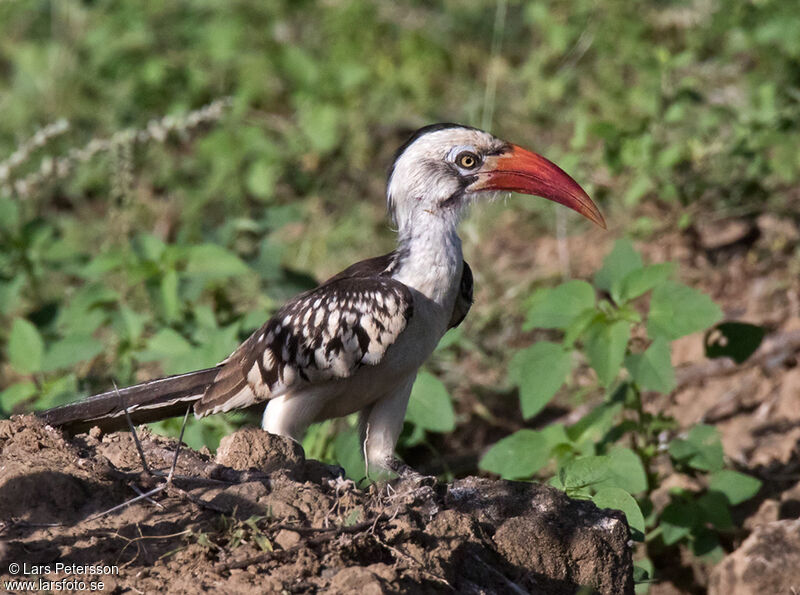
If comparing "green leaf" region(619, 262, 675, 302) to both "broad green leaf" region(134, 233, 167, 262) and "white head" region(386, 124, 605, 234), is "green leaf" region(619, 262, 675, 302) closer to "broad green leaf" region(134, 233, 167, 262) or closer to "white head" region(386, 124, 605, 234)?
"white head" region(386, 124, 605, 234)

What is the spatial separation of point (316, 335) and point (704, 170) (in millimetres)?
3780

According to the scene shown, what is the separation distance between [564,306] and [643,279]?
0.36 m

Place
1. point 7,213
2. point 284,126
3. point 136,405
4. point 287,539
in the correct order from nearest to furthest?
point 287,539, point 136,405, point 7,213, point 284,126

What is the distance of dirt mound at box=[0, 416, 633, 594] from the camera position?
2857mm

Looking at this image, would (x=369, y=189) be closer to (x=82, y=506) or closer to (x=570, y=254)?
(x=570, y=254)

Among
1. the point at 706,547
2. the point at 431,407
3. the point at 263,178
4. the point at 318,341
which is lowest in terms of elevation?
the point at 706,547

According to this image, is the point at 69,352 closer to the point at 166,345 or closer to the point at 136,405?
the point at 166,345

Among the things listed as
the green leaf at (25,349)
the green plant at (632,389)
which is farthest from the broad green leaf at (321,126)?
the green plant at (632,389)

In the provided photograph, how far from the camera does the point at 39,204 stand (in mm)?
9188

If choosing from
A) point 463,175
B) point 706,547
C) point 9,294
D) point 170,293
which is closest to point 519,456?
point 706,547

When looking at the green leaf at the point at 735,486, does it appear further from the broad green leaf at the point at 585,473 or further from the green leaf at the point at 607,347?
the broad green leaf at the point at 585,473

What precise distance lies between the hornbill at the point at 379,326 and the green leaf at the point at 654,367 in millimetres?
577

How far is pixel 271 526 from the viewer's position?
9.84 ft

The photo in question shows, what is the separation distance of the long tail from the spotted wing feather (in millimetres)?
94
